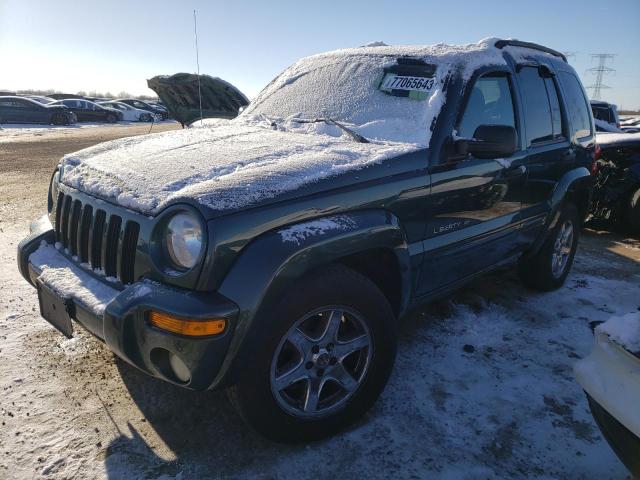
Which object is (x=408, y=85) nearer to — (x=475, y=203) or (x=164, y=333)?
(x=475, y=203)

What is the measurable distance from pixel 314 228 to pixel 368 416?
1.13 metres

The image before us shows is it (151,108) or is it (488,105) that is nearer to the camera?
(488,105)

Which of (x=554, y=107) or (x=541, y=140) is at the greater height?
(x=554, y=107)

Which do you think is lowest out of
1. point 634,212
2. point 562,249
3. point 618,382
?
point 634,212

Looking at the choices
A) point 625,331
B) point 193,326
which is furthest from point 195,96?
point 625,331

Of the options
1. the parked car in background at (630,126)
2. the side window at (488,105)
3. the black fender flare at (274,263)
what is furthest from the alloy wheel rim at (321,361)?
the parked car in background at (630,126)

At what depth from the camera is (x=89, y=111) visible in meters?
28.1

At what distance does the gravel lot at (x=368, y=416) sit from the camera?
219 centimetres

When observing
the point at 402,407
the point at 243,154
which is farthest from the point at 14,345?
the point at 402,407

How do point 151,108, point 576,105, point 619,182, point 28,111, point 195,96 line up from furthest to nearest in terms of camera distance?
point 151,108 → point 28,111 → point 195,96 → point 619,182 → point 576,105

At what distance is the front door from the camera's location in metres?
2.73

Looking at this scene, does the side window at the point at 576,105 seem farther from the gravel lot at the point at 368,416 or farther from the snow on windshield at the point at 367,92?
the gravel lot at the point at 368,416

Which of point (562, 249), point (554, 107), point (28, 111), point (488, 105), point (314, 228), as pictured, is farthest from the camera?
point (28, 111)

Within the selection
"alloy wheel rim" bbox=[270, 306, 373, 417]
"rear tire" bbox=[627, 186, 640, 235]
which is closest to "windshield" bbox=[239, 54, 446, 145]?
"alloy wheel rim" bbox=[270, 306, 373, 417]
